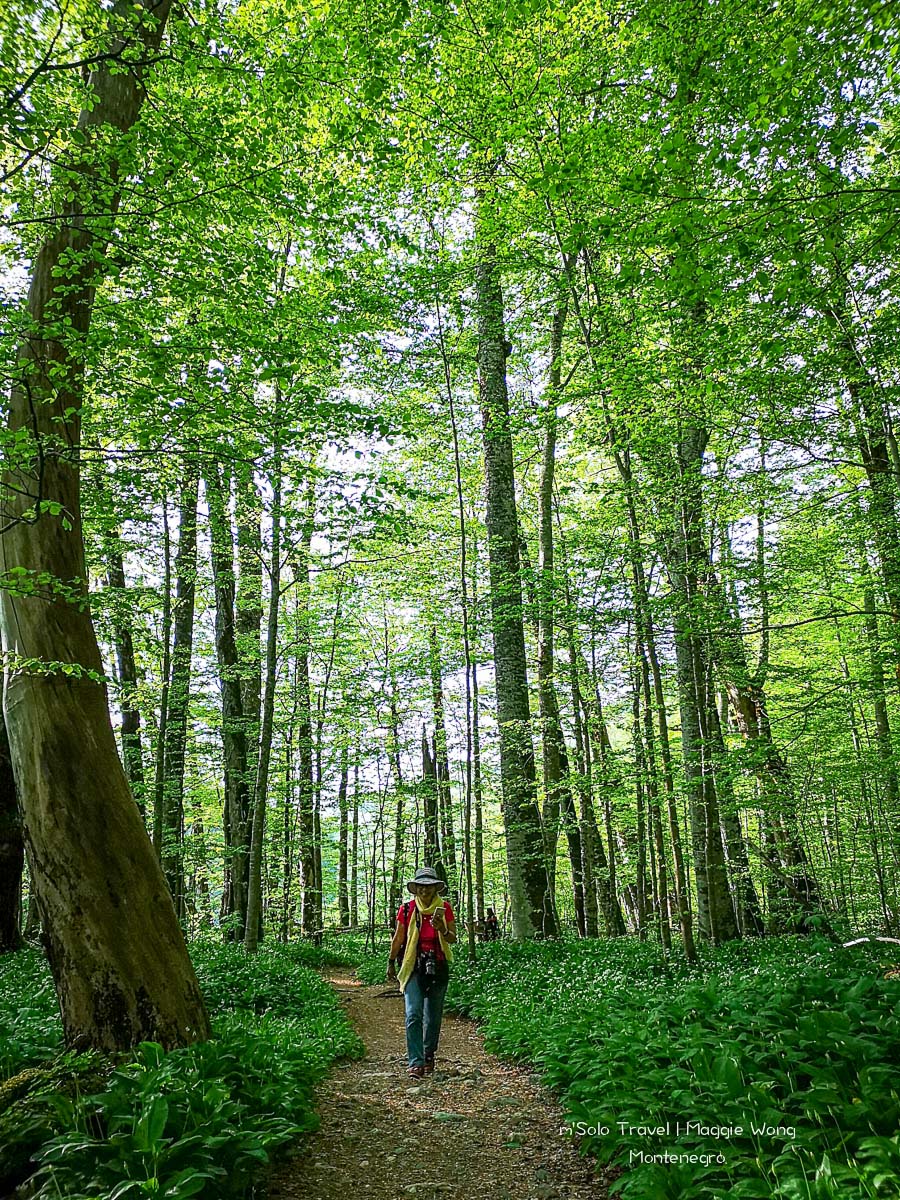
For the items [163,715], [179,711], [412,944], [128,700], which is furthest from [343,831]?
[412,944]

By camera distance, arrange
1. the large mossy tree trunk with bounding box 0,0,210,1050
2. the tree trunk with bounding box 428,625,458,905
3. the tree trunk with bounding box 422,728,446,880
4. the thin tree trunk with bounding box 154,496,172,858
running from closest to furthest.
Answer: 1. the large mossy tree trunk with bounding box 0,0,210,1050
2. the thin tree trunk with bounding box 154,496,172,858
3. the tree trunk with bounding box 428,625,458,905
4. the tree trunk with bounding box 422,728,446,880

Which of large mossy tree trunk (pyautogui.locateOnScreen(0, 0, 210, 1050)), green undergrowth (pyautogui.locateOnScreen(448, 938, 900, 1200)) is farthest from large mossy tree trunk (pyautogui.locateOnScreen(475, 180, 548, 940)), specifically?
large mossy tree trunk (pyautogui.locateOnScreen(0, 0, 210, 1050))

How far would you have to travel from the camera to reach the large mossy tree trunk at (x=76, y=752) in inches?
188

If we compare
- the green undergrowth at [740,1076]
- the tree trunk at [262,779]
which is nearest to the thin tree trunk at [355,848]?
the tree trunk at [262,779]

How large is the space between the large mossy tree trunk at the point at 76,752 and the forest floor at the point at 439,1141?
1.35 m

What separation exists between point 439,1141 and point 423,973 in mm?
1734

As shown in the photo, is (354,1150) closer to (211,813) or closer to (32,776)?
(32,776)

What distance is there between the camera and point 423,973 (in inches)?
258

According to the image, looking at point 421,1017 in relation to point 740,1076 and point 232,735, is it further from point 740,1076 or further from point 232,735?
point 232,735

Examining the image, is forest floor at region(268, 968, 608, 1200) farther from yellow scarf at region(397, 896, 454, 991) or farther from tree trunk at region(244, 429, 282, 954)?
tree trunk at region(244, 429, 282, 954)

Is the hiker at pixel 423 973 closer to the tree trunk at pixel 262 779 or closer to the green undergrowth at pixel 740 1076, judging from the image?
the green undergrowth at pixel 740 1076

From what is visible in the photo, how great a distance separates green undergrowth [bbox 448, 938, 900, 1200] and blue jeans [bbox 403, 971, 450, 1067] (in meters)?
0.96

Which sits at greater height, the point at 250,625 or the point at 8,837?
the point at 250,625

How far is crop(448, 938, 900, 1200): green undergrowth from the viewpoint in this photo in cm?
309
